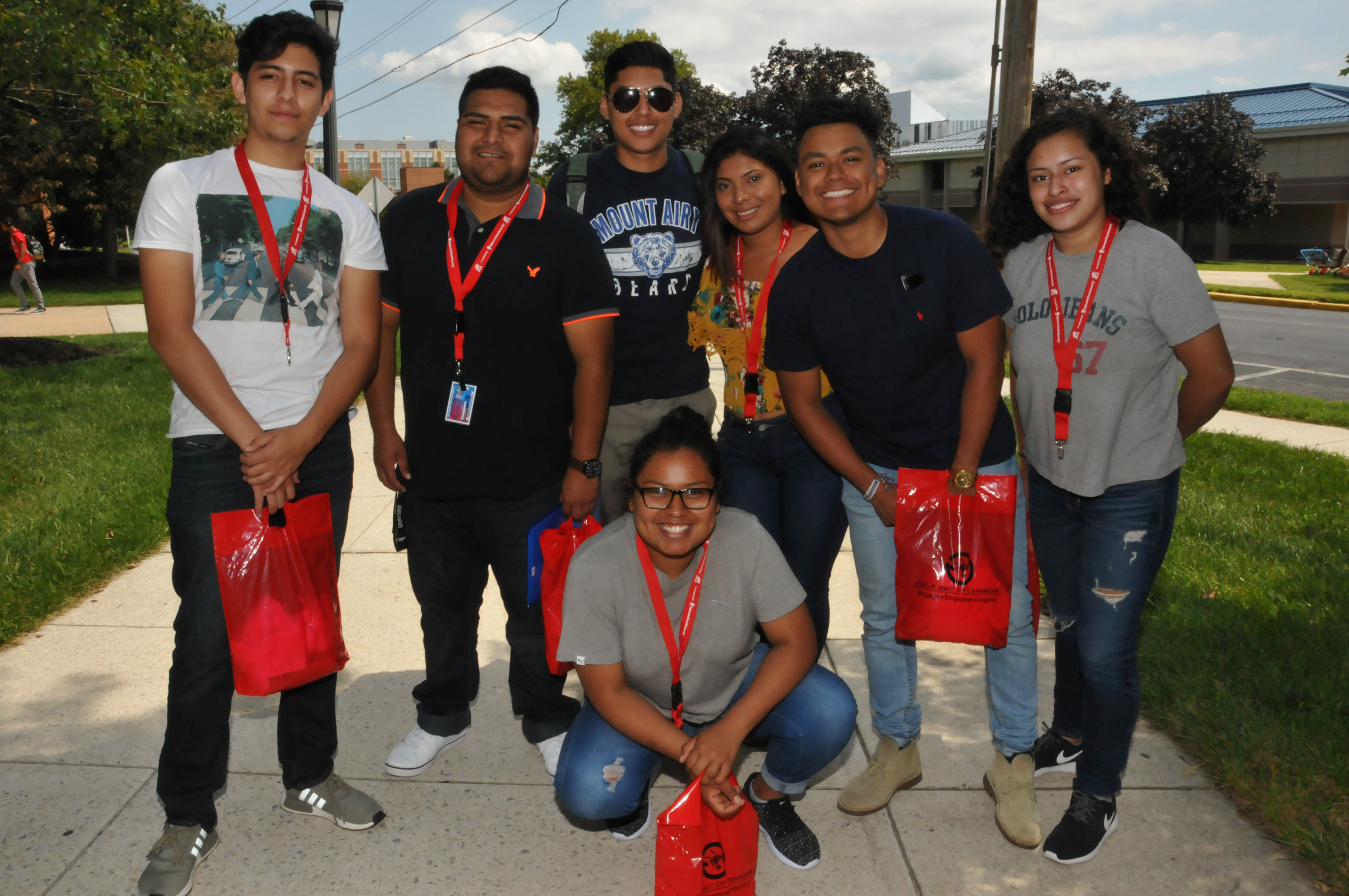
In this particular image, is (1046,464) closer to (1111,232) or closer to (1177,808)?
(1111,232)

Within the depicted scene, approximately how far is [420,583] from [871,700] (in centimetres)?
151

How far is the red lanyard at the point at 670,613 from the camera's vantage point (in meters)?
2.77

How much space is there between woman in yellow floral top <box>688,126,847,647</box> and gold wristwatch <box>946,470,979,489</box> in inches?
16.3

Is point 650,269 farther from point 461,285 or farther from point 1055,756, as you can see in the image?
point 1055,756

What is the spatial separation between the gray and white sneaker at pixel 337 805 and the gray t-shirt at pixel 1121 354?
7.31ft

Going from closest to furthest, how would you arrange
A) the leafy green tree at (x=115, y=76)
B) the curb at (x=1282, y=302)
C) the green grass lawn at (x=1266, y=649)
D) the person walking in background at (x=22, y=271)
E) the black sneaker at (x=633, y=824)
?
the black sneaker at (x=633, y=824) → the green grass lawn at (x=1266, y=649) → the leafy green tree at (x=115, y=76) → the person walking in background at (x=22, y=271) → the curb at (x=1282, y=302)

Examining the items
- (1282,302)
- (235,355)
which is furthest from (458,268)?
(1282,302)

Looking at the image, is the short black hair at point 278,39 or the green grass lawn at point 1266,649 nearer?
the short black hair at point 278,39

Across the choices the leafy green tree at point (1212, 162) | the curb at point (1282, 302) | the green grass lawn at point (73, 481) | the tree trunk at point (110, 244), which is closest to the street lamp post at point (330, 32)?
the green grass lawn at point (73, 481)

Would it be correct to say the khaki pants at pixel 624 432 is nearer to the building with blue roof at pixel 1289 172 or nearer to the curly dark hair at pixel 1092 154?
the curly dark hair at pixel 1092 154

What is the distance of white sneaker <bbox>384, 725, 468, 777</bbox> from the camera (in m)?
3.36

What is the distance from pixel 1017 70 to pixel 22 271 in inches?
778

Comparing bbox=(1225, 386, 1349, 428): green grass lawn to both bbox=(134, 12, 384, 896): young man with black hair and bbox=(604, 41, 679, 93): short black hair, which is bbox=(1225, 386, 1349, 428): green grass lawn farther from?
bbox=(134, 12, 384, 896): young man with black hair

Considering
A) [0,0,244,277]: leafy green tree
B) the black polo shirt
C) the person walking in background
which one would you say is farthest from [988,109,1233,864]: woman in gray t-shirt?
the person walking in background
